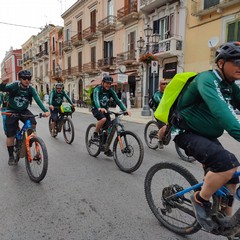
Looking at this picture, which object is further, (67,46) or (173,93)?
(67,46)

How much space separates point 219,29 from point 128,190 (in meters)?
14.1

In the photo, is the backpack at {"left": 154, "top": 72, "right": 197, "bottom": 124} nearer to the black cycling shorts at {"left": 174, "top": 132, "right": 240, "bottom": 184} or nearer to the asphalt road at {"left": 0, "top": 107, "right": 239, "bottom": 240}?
the black cycling shorts at {"left": 174, "top": 132, "right": 240, "bottom": 184}

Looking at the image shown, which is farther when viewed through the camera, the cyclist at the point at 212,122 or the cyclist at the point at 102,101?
the cyclist at the point at 102,101

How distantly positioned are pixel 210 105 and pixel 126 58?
21568 millimetres

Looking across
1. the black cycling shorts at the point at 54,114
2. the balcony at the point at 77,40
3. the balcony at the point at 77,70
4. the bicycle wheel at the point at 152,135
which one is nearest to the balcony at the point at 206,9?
the bicycle wheel at the point at 152,135

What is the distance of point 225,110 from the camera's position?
6.13ft

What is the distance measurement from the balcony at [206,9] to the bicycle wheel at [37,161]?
13862mm

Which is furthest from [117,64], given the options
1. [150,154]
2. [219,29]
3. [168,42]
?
[150,154]

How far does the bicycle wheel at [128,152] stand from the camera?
4445 millimetres

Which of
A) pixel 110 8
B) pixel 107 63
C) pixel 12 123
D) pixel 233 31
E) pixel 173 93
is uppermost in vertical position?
pixel 110 8

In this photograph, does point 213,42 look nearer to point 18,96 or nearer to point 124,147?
point 124,147

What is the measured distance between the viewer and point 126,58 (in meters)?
22.8

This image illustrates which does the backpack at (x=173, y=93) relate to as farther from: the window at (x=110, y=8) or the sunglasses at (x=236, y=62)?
the window at (x=110, y=8)

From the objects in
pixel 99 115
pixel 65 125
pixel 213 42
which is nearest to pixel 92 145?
pixel 99 115
